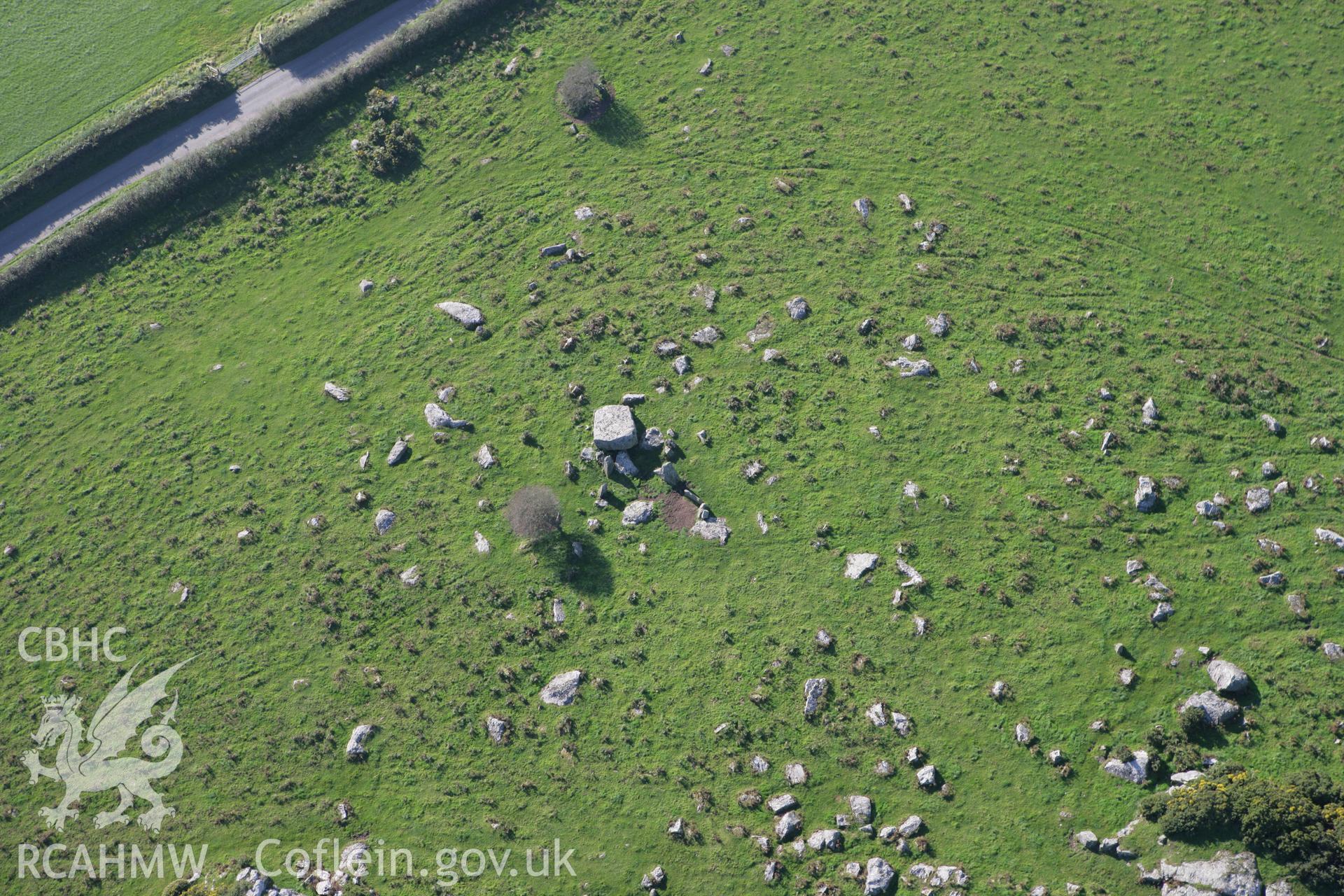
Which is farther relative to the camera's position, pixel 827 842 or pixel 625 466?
pixel 625 466

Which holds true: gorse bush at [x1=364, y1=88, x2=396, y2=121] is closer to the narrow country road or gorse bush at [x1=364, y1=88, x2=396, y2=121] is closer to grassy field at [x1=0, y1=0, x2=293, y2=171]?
the narrow country road

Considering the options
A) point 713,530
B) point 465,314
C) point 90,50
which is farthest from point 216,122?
point 713,530

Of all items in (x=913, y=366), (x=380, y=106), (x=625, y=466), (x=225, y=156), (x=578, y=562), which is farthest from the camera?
(x=380, y=106)

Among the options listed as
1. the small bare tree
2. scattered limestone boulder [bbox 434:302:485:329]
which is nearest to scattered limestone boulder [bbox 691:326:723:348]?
the small bare tree

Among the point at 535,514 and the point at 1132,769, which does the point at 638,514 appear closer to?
the point at 535,514

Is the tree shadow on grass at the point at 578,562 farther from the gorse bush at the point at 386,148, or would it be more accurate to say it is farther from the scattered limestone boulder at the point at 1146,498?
the gorse bush at the point at 386,148

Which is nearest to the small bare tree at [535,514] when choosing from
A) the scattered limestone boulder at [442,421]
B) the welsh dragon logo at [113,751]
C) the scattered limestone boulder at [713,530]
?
the scattered limestone boulder at [442,421]
